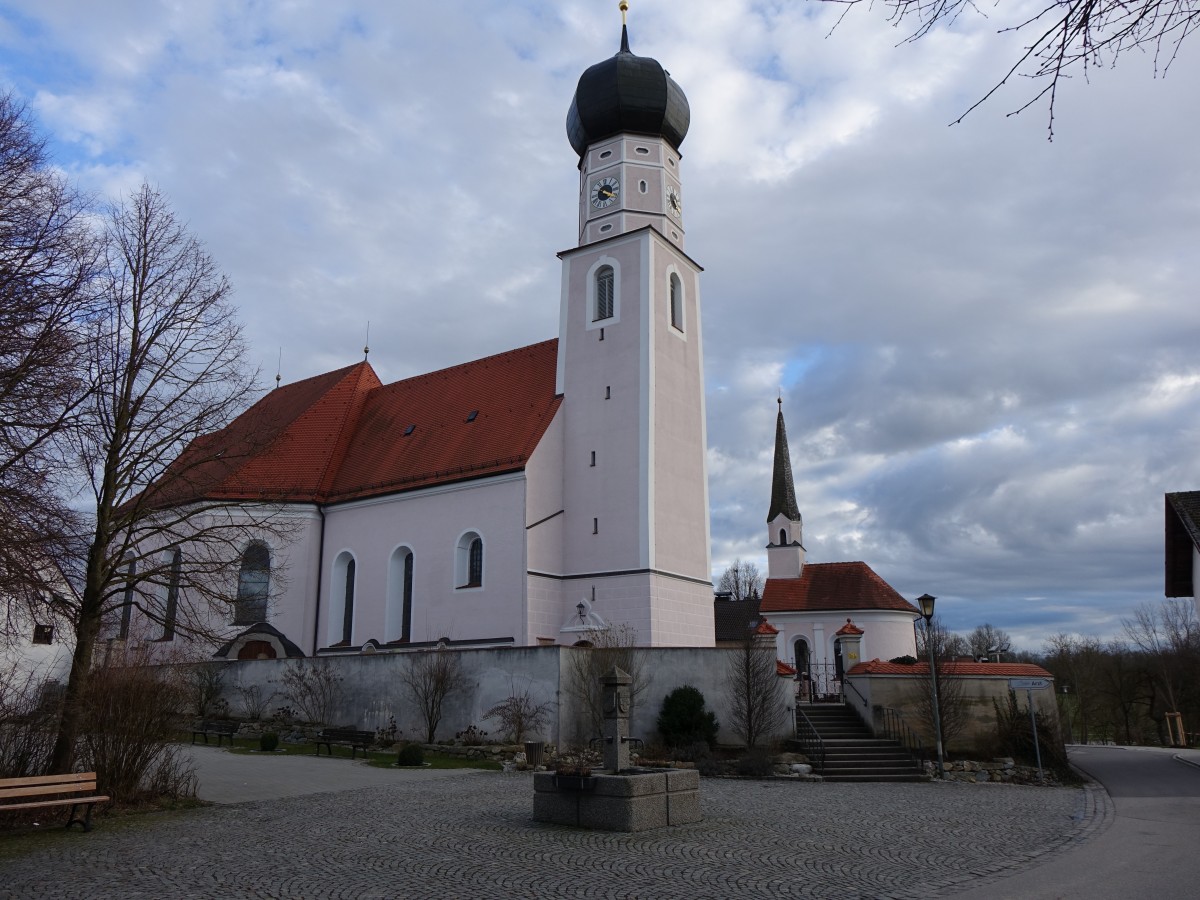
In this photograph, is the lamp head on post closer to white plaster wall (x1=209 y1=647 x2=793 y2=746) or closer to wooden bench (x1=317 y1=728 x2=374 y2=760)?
white plaster wall (x1=209 y1=647 x2=793 y2=746)

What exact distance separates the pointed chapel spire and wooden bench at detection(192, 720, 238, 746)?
97.1 ft

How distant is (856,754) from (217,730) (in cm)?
1511

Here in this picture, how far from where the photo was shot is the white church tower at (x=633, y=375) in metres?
25.0

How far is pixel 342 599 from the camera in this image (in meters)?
29.6

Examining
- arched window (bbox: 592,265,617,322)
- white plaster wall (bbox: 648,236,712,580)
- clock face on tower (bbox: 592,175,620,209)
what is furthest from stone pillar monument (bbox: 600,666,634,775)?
clock face on tower (bbox: 592,175,620,209)

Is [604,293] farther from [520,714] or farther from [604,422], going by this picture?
[520,714]

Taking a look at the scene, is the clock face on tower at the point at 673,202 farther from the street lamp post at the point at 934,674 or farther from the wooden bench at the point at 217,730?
the wooden bench at the point at 217,730

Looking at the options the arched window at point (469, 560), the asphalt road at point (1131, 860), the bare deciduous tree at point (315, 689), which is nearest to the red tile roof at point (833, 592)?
the arched window at point (469, 560)

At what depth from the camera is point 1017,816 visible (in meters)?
12.8

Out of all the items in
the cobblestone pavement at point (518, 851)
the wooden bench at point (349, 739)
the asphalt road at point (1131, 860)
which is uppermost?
the wooden bench at point (349, 739)

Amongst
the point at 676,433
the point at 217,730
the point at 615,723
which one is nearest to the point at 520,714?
the point at 217,730

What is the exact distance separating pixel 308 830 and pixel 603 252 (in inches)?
820

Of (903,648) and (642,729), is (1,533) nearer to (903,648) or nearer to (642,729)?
(642,729)

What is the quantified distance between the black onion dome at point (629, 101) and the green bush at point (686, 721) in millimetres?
17956
